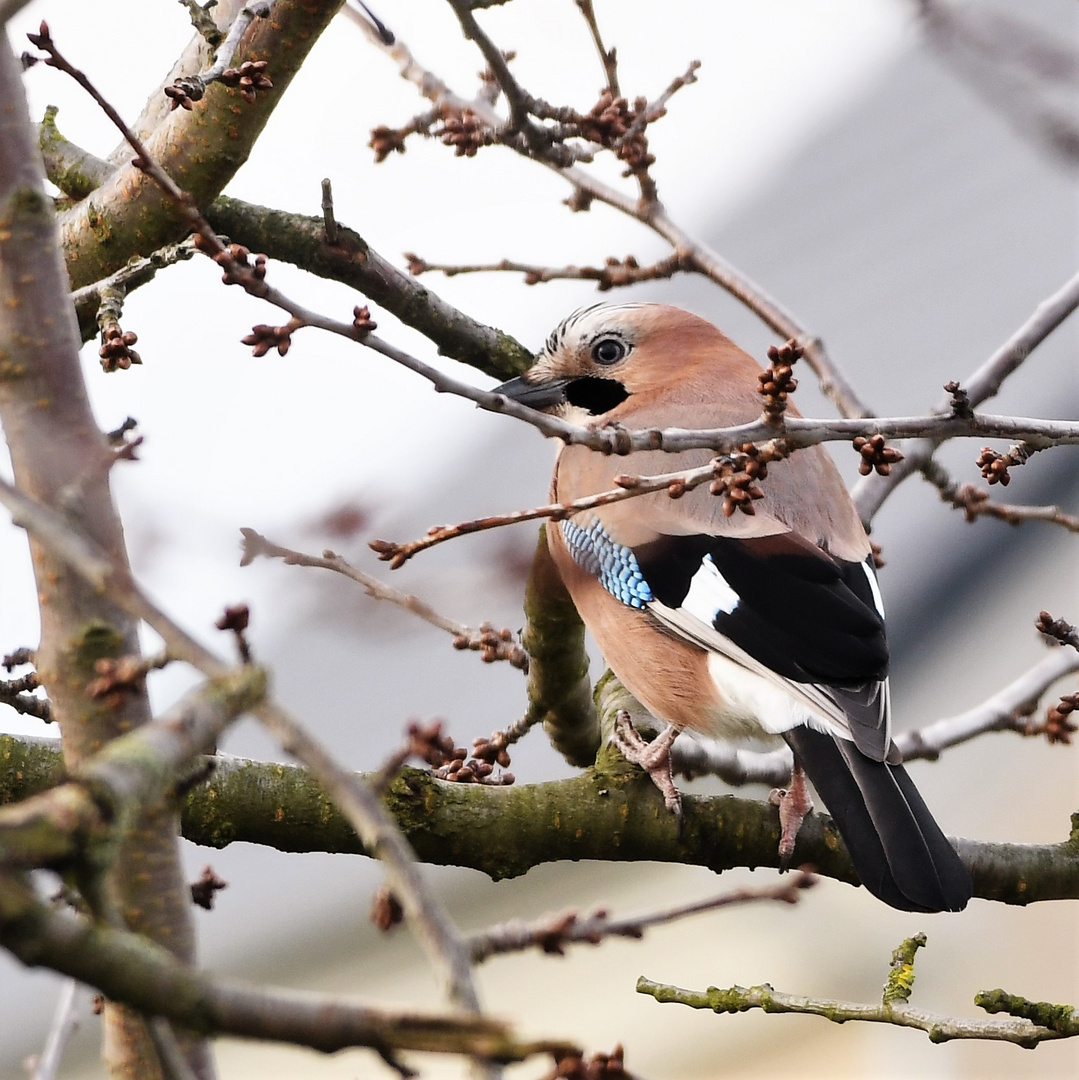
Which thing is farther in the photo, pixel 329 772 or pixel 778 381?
pixel 778 381

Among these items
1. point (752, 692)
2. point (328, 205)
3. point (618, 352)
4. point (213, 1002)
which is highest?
point (618, 352)

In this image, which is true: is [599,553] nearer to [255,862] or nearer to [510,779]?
[510,779]

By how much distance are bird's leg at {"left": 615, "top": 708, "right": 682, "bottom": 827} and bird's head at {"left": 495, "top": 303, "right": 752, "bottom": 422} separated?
121 cm

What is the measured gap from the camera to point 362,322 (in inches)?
64.9

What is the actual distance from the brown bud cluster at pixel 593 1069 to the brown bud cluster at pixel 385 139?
79.2 inches

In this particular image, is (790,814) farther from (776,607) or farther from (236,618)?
(236,618)

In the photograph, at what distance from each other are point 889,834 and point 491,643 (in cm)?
79

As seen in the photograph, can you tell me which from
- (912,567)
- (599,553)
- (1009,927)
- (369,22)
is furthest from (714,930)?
(369,22)

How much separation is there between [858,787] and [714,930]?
13.8 ft

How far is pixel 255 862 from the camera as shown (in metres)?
6.56

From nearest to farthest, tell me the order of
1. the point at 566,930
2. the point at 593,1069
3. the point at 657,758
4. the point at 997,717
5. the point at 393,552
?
the point at 566,930 → the point at 593,1069 → the point at 393,552 → the point at 657,758 → the point at 997,717

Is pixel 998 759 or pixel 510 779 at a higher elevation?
pixel 998 759

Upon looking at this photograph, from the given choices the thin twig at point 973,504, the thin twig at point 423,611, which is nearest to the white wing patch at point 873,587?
the thin twig at point 973,504

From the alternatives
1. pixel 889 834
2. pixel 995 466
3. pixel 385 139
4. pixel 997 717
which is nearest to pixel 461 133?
pixel 385 139
